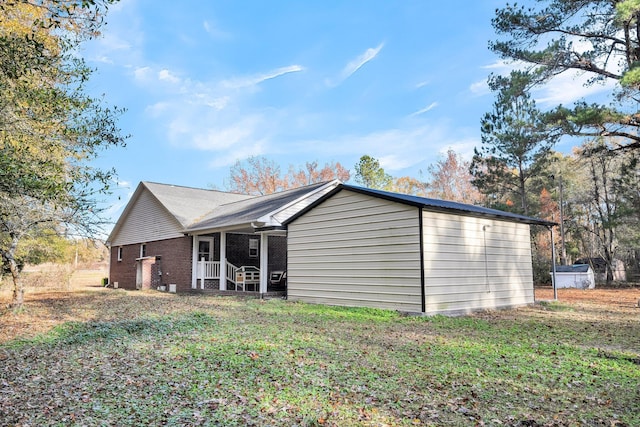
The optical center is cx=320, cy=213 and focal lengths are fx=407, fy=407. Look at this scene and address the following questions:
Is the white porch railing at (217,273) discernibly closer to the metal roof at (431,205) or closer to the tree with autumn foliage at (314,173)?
the metal roof at (431,205)

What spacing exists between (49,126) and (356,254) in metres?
7.60

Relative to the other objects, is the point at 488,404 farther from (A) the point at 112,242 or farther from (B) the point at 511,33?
(A) the point at 112,242

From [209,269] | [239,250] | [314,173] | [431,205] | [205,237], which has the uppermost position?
[314,173]

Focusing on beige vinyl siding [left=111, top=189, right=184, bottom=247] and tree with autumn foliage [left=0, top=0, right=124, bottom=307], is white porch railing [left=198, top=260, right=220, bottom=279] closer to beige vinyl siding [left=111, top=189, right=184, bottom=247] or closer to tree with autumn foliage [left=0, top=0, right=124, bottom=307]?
beige vinyl siding [left=111, top=189, right=184, bottom=247]

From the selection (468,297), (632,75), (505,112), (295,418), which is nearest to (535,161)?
(505,112)

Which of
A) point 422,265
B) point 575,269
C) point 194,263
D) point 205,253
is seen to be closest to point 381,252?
point 422,265

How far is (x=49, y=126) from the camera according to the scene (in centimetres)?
802

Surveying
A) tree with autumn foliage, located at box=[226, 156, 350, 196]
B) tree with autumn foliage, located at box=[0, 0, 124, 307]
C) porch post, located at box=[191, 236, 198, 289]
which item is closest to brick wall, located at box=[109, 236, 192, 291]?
porch post, located at box=[191, 236, 198, 289]

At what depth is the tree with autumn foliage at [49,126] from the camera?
6.33 metres

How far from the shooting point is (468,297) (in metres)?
10.7

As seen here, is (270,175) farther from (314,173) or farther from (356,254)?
(356,254)

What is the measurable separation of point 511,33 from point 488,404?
574 inches

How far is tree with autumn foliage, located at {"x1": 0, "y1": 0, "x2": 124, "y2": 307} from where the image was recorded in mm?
6332

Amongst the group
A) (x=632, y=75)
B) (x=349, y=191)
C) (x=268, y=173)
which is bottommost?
(x=349, y=191)
